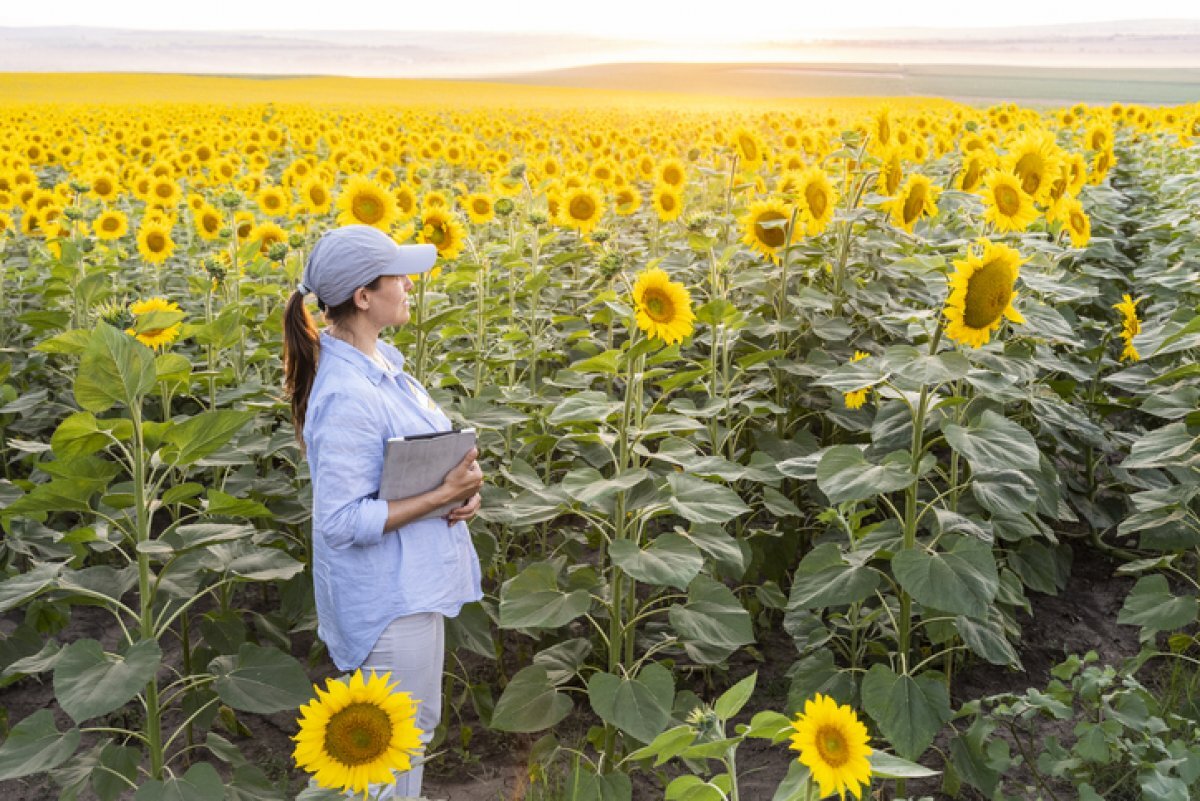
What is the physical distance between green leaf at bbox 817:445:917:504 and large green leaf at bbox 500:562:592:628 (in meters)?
0.75

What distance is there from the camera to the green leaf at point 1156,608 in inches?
133

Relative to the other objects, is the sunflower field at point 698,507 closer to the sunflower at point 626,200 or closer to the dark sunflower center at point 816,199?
the dark sunflower center at point 816,199

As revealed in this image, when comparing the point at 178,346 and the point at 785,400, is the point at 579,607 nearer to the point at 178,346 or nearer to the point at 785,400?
the point at 785,400

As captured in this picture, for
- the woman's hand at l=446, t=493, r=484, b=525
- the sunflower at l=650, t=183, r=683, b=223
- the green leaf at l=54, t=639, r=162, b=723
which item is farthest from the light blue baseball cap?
the sunflower at l=650, t=183, r=683, b=223

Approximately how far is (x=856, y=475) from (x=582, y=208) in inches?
126

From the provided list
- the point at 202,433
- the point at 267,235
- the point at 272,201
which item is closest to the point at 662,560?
the point at 202,433

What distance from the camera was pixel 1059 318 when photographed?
327 cm

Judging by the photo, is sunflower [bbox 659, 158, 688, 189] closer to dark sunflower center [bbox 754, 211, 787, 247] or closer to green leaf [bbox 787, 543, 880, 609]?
dark sunflower center [bbox 754, 211, 787, 247]

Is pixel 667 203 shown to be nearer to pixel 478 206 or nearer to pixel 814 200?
pixel 478 206

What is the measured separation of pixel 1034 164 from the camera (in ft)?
13.0

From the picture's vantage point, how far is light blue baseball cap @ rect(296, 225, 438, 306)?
8.92 ft

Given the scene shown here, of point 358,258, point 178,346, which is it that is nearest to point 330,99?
point 178,346

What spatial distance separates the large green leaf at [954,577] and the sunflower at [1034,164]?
1.66 meters

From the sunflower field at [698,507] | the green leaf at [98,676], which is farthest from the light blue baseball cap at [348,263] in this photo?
the green leaf at [98,676]
